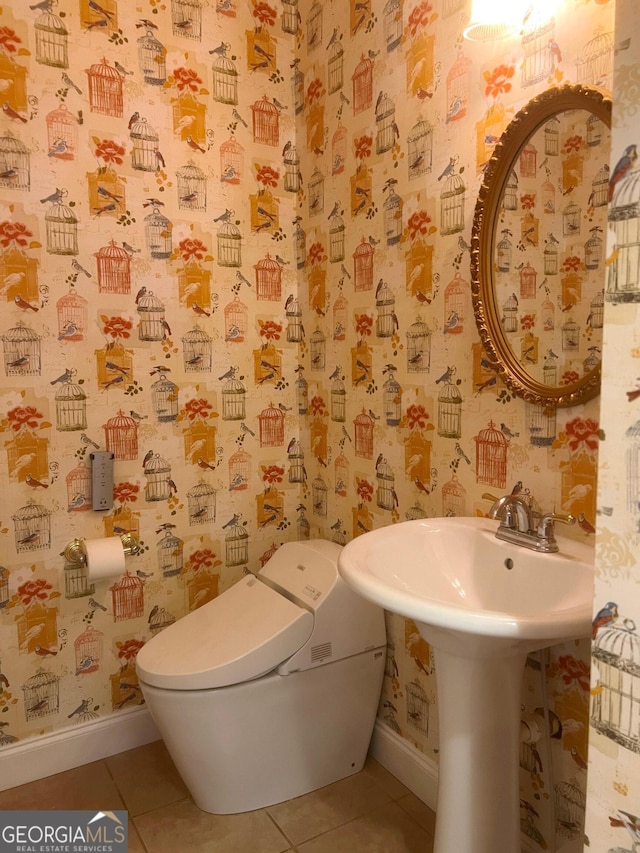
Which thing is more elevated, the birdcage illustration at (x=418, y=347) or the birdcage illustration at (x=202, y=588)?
the birdcage illustration at (x=418, y=347)

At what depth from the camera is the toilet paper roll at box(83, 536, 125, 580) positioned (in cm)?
188

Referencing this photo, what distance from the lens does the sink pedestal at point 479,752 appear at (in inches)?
49.4

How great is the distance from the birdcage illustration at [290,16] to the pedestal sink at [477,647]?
5.98ft

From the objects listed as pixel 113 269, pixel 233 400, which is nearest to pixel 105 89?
pixel 113 269

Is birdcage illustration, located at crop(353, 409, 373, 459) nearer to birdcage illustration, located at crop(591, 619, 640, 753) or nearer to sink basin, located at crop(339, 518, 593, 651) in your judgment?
sink basin, located at crop(339, 518, 593, 651)

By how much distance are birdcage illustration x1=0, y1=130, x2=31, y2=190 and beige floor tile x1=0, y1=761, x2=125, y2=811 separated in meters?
1.77

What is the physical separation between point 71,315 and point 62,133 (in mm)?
531

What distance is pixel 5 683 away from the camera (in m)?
1.89

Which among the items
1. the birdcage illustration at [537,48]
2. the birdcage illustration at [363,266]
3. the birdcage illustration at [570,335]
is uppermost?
the birdcage illustration at [537,48]

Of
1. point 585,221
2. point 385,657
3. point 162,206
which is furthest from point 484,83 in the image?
point 385,657

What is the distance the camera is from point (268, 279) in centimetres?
224

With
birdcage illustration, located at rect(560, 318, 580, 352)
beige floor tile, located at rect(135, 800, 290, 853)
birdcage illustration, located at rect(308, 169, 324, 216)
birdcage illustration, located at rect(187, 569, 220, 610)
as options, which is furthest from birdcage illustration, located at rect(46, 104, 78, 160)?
beige floor tile, located at rect(135, 800, 290, 853)

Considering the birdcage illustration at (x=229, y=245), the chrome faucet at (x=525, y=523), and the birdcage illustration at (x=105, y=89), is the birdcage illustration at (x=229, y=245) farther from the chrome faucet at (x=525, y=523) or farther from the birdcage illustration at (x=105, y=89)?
the chrome faucet at (x=525, y=523)

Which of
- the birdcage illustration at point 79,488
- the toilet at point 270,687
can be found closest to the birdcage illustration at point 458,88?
the toilet at point 270,687
